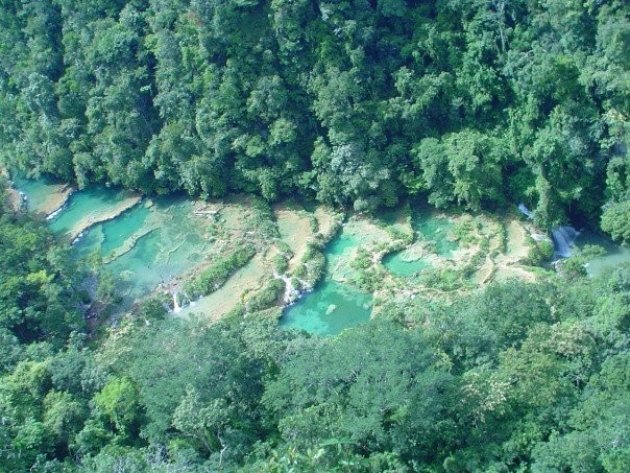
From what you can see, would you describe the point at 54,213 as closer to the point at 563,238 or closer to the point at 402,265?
the point at 402,265

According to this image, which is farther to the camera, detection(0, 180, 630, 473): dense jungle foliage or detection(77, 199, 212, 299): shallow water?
detection(77, 199, 212, 299): shallow water

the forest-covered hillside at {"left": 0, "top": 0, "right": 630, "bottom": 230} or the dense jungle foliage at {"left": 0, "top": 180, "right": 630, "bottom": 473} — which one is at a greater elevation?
the forest-covered hillside at {"left": 0, "top": 0, "right": 630, "bottom": 230}

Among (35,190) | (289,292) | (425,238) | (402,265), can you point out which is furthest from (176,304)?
(35,190)

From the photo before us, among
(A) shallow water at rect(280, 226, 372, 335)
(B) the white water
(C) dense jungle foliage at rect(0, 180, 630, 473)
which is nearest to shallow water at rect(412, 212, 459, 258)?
(A) shallow water at rect(280, 226, 372, 335)

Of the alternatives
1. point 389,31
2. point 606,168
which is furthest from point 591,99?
point 389,31

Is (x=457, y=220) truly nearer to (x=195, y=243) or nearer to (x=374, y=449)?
(x=195, y=243)

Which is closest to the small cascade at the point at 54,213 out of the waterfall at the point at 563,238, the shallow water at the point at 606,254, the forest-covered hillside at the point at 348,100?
the forest-covered hillside at the point at 348,100

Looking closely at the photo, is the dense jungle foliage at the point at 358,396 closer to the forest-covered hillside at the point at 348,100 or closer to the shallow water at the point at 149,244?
the shallow water at the point at 149,244

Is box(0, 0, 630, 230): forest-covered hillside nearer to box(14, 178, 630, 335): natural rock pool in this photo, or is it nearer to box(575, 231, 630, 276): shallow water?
box(575, 231, 630, 276): shallow water
